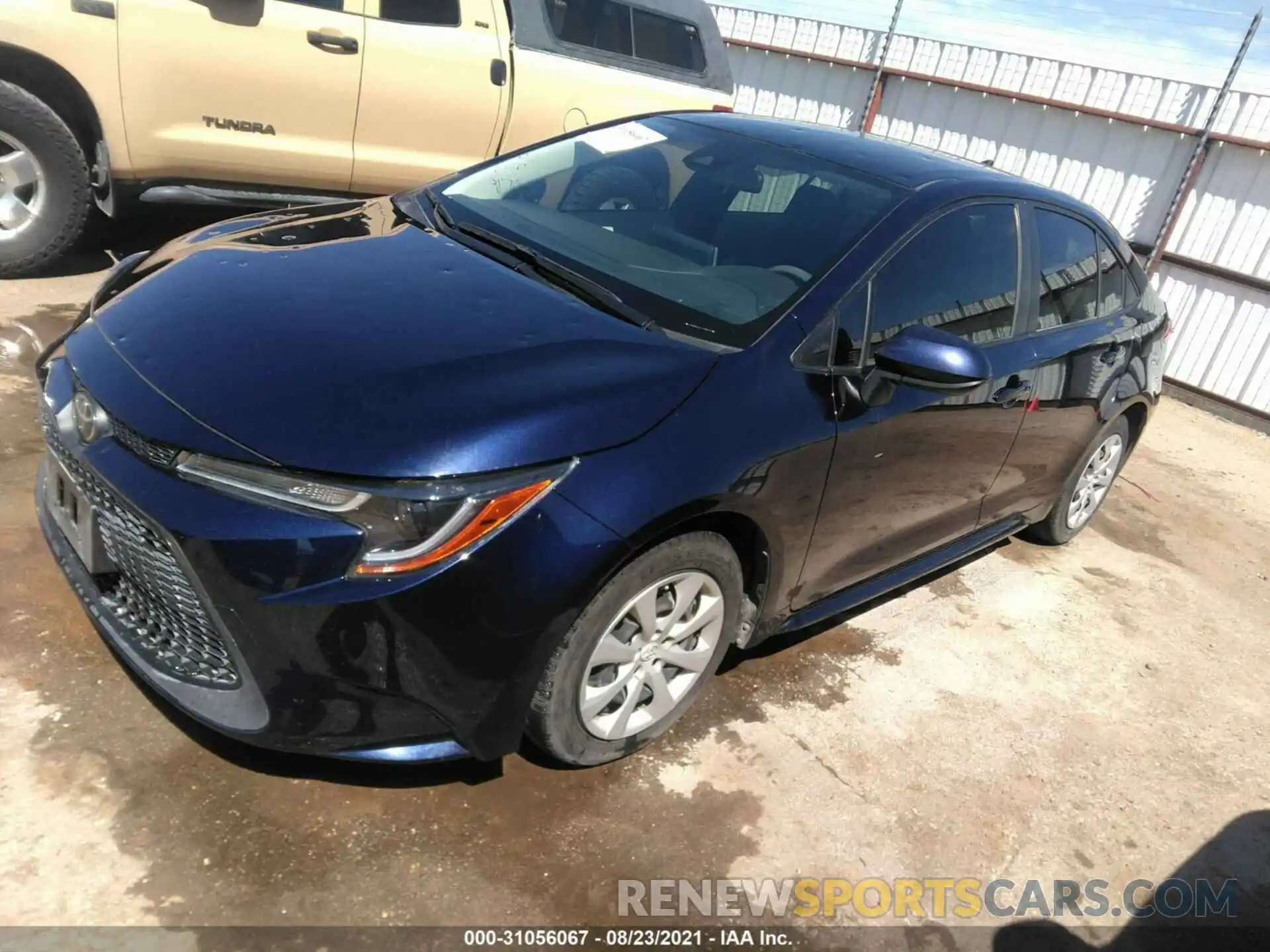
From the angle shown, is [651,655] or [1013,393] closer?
[651,655]

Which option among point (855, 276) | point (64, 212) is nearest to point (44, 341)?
point (64, 212)

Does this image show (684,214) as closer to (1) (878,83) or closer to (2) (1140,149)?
(2) (1140,149)

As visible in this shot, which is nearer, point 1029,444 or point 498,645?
point 498,645

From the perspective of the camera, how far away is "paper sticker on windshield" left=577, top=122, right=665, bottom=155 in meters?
3.55

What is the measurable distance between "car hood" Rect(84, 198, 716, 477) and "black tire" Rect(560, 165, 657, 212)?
0.60 meters

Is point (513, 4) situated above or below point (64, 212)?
above

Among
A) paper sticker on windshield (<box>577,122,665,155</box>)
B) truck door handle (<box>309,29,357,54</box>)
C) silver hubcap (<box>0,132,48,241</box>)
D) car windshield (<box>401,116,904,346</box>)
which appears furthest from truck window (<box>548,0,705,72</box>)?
silver hubcap (<box>0,132,48,241</box>)

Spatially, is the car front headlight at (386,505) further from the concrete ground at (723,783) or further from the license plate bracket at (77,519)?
the concrete ground at (723,783)

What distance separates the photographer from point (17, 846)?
211cm

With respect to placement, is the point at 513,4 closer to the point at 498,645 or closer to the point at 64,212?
the point at 64,212

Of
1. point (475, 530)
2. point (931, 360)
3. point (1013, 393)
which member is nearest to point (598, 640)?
point (475, 530)

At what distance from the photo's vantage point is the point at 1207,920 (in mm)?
2746

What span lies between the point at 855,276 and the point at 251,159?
357 centimetres

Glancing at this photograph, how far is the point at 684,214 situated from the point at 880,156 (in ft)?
2.46
